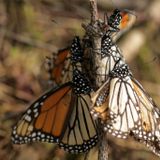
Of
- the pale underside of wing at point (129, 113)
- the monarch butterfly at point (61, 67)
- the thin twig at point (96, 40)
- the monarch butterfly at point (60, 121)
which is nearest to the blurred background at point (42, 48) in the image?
the monarch butterfly at point (61, 67)

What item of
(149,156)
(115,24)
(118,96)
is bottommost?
(149,156)

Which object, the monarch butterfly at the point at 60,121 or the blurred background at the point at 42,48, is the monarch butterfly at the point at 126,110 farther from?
the blurred background at the point at 42,48

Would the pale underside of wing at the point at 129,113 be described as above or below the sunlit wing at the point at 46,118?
above

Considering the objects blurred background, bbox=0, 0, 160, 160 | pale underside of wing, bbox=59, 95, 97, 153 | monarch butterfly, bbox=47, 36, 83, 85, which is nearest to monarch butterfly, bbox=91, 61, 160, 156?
pale underside of wing, bbox=59, 95, 97, 153

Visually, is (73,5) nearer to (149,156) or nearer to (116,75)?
(149,156)

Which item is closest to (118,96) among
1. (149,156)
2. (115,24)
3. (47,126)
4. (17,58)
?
(115,24)

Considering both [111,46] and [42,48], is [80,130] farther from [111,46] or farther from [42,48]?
[42,48]

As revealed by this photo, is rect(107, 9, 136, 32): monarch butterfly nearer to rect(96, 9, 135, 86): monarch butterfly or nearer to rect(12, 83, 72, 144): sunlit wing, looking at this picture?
rect(96, 9, 135, 86): monarch butterfly
